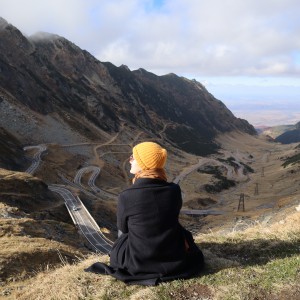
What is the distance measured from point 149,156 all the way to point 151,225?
143cm

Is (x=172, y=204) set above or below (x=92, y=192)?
above

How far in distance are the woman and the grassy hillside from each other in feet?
0.84

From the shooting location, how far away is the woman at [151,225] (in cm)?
761

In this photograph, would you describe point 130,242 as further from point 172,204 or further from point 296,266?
point 296,266

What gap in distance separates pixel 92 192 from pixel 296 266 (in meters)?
Result: 75.8

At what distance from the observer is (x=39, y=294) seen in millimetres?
8289

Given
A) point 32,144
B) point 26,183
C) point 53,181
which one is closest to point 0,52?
point 32,144

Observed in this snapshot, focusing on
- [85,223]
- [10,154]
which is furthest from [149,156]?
[10,154]

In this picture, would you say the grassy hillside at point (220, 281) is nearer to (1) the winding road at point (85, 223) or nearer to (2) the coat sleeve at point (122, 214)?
(2) the coat sleeve at point (122, 214)

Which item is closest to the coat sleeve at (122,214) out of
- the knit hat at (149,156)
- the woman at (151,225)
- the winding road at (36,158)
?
the woman at (151,225)

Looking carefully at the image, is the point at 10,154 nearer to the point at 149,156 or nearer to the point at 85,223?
the point at 85,223

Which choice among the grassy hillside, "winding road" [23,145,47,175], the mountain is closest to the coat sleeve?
the grassy hillside

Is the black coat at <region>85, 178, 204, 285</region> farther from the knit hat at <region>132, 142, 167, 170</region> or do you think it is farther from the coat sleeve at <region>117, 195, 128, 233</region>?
the knit hat at <region>132, 142, 167, 170</region>

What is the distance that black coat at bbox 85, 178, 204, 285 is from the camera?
25.0ft
